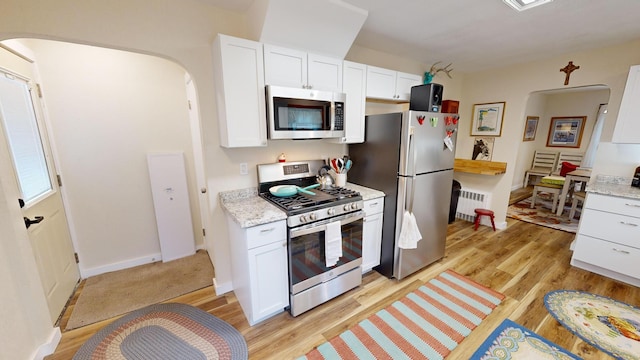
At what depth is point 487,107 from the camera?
3887mm

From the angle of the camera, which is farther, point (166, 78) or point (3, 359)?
point (166, 78)

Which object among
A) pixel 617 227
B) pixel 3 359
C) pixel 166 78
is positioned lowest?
pixel 3 359

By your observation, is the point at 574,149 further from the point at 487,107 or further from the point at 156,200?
the point at 156,200

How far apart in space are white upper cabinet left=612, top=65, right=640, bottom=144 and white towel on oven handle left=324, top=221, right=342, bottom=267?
129 inches

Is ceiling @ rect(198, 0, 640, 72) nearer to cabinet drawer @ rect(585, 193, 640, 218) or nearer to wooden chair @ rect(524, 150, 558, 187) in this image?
cabinet drawer @ rect(585, 193, 640, 218)

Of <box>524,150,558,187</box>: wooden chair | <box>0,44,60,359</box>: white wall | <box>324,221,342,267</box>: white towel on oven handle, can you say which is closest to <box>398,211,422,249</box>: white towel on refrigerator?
<box>324,221,342,267</box>: white towel on oven handle

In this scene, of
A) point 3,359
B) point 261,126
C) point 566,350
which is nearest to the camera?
point 3,359

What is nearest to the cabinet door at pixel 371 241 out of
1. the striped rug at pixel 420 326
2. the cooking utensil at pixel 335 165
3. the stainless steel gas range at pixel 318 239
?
the stainless steel gas range at pixel 318 239

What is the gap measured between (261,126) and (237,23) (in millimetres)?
971

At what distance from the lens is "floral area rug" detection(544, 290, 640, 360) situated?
176 centimetres

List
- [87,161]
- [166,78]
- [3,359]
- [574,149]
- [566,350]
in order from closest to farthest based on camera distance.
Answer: [3,359]
[566,350]
[87,161]
[166,78]
[574,149]

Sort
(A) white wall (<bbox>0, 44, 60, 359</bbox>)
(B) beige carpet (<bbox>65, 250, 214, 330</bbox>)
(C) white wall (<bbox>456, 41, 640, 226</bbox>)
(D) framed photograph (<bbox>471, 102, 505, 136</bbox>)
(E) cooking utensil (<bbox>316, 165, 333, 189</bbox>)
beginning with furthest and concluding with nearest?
(D) framed photograph (<bbox>471, 102, 505, 136</bbox>) < (C) white wall (<bbox>456, 41, 640, 226</bbox>) < (E) cooking utensil (<bbox>316, 165, 333, 189</bbox>) < (B) beige carpet (<bbox>65, 250, 214, 330</bbox>) < (A) white wall (<bbox>0, 44, 60, 359</bbox>)

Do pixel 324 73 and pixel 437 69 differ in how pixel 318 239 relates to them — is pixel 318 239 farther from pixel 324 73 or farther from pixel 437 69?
pixel 437 69

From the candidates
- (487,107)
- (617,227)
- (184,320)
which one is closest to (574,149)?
(487,107)
